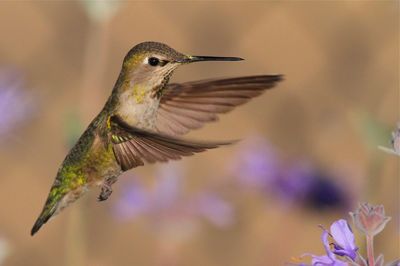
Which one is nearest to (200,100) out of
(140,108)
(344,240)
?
(140,108)

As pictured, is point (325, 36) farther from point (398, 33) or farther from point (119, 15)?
point (119, 15)

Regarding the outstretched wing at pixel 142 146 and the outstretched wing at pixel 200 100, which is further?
the outstretched wing at pixel 200 100

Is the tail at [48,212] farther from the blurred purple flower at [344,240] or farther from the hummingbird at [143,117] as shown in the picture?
the blurred purple flower at [344,240]

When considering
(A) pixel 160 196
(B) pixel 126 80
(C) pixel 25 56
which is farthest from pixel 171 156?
(C) pixel 25 56

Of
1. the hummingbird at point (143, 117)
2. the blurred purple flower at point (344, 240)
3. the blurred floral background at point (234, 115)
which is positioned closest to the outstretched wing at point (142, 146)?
the hummingbird at point (143, 117)

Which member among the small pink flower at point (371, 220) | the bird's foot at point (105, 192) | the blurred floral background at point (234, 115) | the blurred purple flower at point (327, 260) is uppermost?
the small pink flower at point (371, 220)

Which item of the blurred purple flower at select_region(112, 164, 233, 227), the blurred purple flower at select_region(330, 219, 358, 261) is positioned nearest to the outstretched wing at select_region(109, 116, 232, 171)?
the blurred purple flower at select_region(330, 219, 358, 261)
